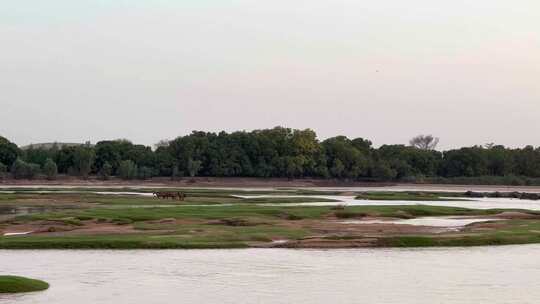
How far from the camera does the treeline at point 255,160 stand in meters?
135

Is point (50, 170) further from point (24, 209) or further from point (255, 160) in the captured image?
point (24, 209)

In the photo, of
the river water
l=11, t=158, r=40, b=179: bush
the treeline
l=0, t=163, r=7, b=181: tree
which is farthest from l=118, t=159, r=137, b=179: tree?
the river water

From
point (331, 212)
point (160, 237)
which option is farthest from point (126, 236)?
point (331, 212)

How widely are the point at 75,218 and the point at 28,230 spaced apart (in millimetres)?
4864

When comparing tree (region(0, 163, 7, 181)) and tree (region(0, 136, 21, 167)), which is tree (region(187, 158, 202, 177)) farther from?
tree (region(0, 136, 21, 167))

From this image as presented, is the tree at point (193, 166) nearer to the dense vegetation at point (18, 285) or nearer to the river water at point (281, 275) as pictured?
the river water at point (281, 275)

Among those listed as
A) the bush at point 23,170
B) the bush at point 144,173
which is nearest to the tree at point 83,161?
the bush at point 144,173

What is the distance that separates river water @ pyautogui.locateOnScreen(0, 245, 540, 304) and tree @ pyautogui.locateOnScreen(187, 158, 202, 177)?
99.9 metres

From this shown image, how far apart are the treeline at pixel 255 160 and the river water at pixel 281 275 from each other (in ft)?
331

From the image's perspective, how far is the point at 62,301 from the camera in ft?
72.7

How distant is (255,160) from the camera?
140 meters

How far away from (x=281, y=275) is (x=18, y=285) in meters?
8.31

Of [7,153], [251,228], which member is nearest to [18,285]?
[251,228]

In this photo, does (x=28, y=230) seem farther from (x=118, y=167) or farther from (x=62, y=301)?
(x=118, y=167)
